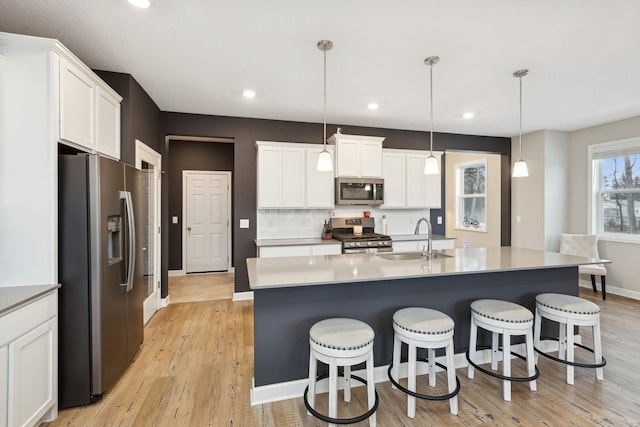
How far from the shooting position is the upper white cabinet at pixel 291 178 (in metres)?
→ 4.32

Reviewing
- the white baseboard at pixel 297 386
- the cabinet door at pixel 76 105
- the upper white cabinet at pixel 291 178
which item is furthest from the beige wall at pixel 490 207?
the cabinet door at pixel 76 105

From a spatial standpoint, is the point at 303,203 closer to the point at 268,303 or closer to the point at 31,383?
the point at 268,303

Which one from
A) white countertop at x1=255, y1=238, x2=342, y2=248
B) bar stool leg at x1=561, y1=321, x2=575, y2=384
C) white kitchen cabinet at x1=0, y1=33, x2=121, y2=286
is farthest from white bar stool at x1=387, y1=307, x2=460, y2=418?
white kitchen cabinet at x1=0, y1=33, x2=121, y2=286

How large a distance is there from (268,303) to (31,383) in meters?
1.39

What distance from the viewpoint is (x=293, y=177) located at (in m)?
4.42

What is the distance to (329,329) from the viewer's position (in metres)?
1.96

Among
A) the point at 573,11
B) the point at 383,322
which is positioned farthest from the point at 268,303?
the point at 573,11

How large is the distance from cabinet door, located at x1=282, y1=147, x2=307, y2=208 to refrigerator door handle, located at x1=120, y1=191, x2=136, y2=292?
2128 mm

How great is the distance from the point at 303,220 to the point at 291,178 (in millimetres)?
704

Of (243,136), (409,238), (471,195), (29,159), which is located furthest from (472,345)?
(471,195)

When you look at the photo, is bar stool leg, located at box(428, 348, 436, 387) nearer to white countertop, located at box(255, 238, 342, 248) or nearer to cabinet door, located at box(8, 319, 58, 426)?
white countertop, located at box(255, 238, 342, 248)

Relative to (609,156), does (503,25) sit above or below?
above

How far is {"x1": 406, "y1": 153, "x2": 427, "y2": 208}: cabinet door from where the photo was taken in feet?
16.2

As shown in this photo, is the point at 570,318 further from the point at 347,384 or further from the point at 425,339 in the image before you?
the point at 347,384
